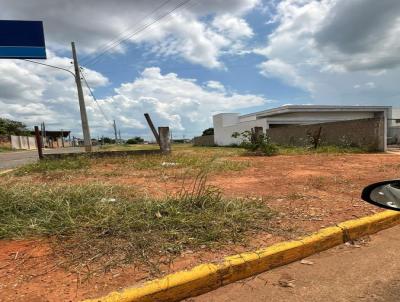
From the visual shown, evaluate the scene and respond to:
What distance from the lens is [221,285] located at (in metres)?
3.05

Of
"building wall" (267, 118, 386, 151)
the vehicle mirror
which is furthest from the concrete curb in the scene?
"building wall" (267, 118, 386, 151)

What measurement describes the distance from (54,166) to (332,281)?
31.4ft

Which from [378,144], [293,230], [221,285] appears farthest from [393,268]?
[378,144]

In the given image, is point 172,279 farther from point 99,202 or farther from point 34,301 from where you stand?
point 99,202

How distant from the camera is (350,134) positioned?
18.2m

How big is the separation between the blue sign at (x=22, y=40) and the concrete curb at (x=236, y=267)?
4434 mm

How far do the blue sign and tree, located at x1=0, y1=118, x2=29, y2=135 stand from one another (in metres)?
53.5

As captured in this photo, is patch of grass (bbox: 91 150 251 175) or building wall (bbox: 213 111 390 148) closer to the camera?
patch of grass (bbox: 91 150 251 175)

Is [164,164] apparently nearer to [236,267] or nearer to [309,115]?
[236,267]

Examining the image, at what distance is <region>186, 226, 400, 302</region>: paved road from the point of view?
283cm

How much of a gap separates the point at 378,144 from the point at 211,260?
16.0 meters

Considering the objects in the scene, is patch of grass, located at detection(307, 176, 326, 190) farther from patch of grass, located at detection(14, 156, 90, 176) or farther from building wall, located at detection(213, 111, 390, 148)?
building wall, located at detection(213, 111, 390, 148)

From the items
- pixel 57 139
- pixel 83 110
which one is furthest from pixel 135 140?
pixel 83 110

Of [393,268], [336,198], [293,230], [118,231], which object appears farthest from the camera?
[336,198]
